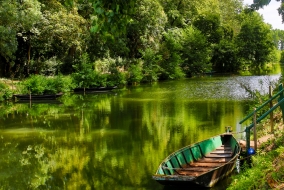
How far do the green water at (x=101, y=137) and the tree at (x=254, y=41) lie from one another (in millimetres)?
37425

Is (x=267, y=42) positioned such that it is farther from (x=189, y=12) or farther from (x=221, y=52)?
(x=189, y=12)

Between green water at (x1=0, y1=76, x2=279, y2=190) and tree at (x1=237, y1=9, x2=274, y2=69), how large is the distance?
3743 centimetres

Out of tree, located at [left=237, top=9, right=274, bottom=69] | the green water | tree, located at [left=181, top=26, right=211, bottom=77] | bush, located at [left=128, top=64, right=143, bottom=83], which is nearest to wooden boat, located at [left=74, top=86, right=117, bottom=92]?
bush, located at [left=128, top=64, right=143, bottom=83]

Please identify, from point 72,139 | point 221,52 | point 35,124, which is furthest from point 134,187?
point 221,52

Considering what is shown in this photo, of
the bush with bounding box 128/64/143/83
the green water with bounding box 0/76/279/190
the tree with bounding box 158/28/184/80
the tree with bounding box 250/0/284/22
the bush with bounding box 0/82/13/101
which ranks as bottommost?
the green water with bounding box 0/76/279/190

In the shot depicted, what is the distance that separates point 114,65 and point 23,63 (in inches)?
416

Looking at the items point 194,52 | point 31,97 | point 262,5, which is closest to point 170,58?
point 194,52

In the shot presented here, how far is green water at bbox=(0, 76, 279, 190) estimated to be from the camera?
10.4m

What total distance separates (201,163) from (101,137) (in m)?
6.66

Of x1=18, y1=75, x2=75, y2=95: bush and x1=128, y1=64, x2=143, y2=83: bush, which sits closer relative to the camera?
x1=18, y1=75, x2=75, y2=95: bush

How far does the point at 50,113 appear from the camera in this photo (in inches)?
920

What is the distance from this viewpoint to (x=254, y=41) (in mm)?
62906

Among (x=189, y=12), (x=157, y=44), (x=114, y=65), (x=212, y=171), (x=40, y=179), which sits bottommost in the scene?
(x=40, y=179)

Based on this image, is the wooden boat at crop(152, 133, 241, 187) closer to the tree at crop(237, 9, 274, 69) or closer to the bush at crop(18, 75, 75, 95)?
the bush at crop(18, 75, 75, 95)
